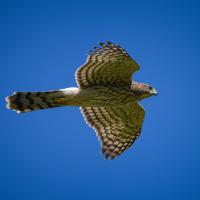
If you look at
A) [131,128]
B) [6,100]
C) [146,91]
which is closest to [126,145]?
[131,128]

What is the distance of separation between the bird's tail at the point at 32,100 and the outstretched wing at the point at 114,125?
3.74 ft

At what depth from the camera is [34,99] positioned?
980 cm

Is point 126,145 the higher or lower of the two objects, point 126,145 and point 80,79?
the lower

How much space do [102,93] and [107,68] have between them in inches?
21.1

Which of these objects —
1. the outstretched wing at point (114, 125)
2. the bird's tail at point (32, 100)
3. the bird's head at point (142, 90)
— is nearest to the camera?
the bird's tail at point (32, 100)

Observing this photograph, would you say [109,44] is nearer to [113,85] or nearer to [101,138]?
[113,85]

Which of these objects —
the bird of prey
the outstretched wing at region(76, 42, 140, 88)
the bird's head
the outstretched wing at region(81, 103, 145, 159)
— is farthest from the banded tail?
the bird's head

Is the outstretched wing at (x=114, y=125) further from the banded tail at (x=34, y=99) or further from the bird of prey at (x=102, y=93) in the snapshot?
the banded tail at (x=34, y=99)

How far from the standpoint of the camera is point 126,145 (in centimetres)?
1101

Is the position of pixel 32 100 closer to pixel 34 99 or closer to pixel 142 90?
pixel 34 99

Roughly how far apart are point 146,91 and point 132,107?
0.47 m

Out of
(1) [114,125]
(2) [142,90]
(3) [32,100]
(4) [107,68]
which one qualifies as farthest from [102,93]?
(3) [32,100]

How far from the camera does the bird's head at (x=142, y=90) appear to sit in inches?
403

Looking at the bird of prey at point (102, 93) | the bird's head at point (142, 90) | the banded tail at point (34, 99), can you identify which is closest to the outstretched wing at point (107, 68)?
the bird of prey at point (102, 93)
